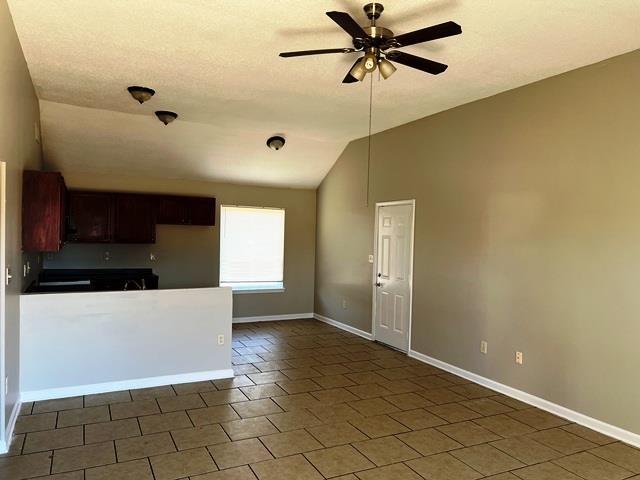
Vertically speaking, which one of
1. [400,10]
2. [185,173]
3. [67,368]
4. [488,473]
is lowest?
[488,473]

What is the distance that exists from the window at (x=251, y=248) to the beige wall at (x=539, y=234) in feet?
8.74

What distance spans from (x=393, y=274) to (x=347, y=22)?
4125mm

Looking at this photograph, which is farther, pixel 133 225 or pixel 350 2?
pixel 133 225

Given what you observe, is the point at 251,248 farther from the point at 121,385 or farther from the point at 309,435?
the point at 309,435

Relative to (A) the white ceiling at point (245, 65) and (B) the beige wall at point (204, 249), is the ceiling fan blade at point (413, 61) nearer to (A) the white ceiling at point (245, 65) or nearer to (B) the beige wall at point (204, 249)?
(A) the white ceiling at point (245, 65)

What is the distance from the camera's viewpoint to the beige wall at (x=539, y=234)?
357 cm

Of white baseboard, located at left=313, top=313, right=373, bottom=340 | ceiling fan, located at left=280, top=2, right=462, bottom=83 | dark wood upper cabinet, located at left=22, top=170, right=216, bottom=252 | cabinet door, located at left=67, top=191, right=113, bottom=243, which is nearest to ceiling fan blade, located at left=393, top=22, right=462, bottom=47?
→ ceiling fan, located at left=280, top=2, right=462, bottom=83

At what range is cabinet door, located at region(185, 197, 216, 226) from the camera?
7.08 m

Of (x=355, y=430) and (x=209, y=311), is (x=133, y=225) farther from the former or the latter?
(x=355, y=430)

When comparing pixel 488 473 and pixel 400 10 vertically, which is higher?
pixel 400 10

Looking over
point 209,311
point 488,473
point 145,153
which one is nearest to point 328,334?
point 209,311

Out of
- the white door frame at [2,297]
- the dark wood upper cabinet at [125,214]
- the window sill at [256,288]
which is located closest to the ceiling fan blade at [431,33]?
the white door frame at [2,297]

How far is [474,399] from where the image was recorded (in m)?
4.34

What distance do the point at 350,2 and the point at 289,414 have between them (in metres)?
3.10
